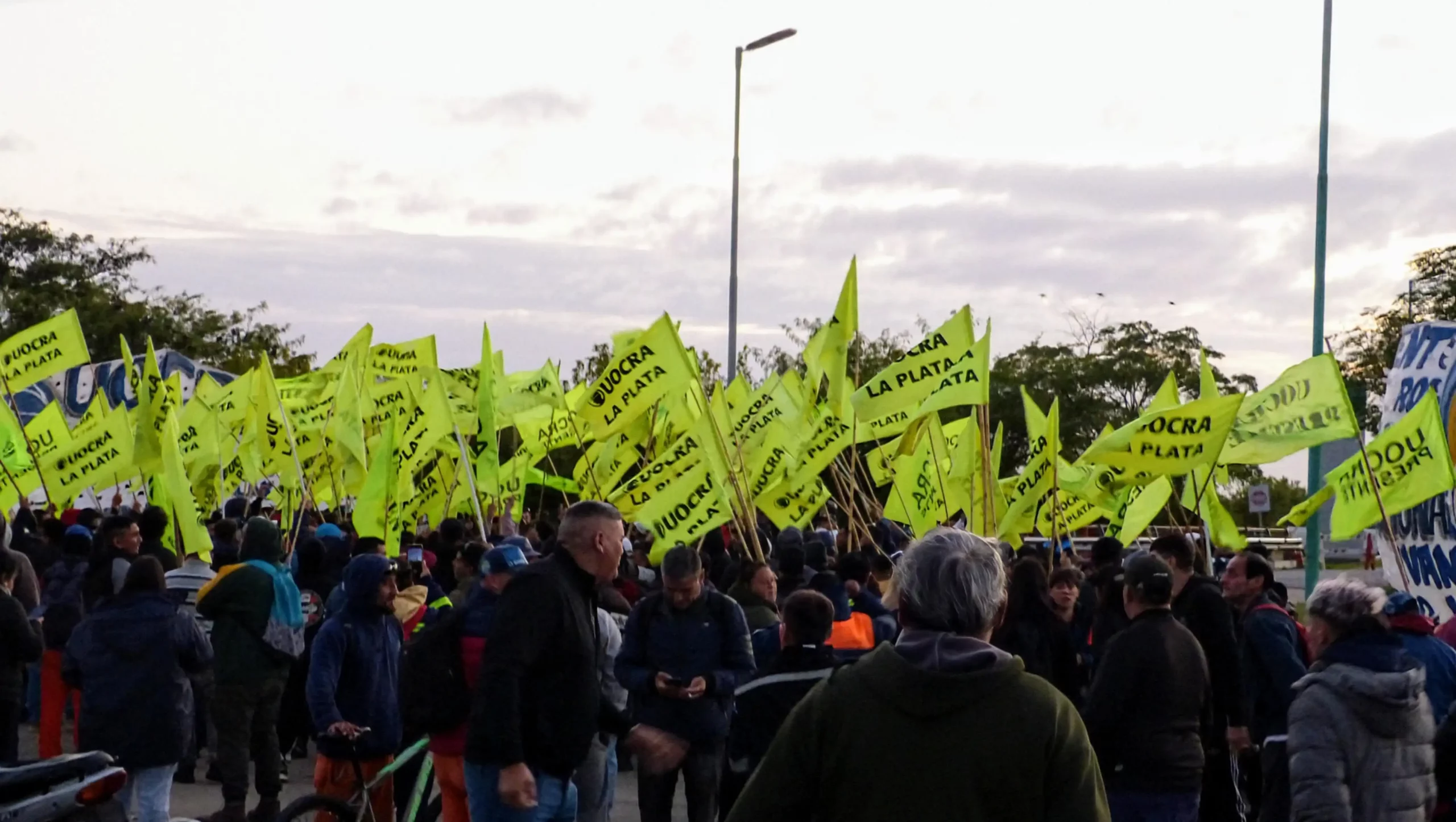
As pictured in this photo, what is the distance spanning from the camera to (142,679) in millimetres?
8328

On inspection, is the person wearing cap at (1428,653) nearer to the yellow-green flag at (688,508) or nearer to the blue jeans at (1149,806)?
the blue jeans at (1149,806)

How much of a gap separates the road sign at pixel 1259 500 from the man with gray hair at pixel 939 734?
32.3 meters

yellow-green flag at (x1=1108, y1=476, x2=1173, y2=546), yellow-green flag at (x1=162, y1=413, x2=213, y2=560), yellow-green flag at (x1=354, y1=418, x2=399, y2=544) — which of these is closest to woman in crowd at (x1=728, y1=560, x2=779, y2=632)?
yellow-green flag at (x1=162, y1=413, x2=213, y2=560)

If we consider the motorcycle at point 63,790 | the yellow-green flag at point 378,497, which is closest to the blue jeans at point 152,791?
the motorcycle at point 63,790

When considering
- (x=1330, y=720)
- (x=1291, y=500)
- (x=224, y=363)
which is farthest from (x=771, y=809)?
(x=1291, y=500)

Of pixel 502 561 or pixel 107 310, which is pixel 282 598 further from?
pixel 107 310

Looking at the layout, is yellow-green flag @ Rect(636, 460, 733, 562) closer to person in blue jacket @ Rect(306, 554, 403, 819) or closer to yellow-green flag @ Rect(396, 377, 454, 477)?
yellow-green flag @ Rect(396, 377, 454, 477)

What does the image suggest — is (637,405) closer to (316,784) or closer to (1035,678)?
(316,784)

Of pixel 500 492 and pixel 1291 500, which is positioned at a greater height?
pixel 500 492

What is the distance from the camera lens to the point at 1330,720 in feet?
18.6

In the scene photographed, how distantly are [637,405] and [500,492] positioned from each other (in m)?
6.61

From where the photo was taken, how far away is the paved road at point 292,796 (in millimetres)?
10953

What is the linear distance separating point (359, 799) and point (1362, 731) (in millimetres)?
4529

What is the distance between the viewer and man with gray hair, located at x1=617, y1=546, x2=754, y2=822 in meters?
8.11
